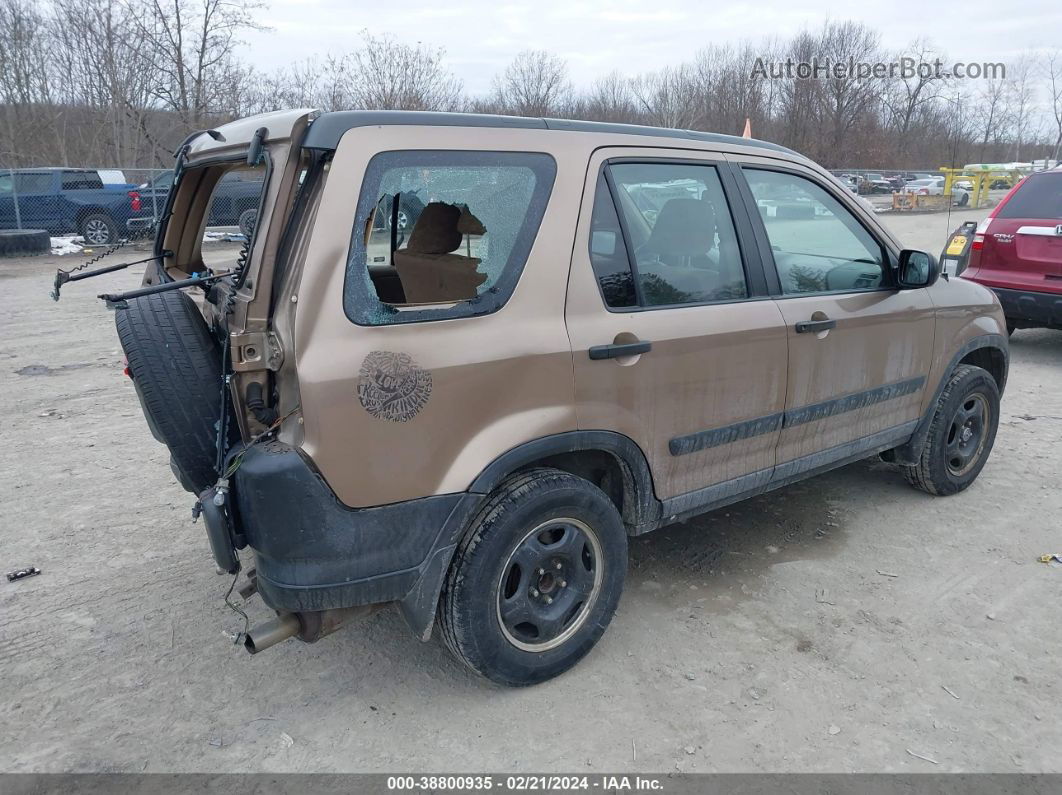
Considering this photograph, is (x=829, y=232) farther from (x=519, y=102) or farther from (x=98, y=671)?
(x=519, y=102)

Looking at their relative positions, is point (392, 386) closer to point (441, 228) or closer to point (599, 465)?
point (441, 228)

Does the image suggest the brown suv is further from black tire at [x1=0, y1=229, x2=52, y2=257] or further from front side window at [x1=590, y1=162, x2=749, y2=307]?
black tire at [x1=0, y1=229, x2=52, y2=257]

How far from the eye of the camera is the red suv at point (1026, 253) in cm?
742

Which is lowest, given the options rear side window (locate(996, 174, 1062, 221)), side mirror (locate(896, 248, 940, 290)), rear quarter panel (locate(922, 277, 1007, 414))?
rear quarter panel (locate(922, 277, 1007, 414))

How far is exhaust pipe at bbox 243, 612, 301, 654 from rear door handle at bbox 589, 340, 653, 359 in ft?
4.54

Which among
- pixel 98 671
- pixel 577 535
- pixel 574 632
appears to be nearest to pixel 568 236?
pixel 577 535

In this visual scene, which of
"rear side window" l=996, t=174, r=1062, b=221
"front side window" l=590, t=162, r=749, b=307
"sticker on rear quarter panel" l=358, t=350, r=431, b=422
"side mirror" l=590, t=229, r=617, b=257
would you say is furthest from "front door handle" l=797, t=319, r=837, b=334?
"rear side window" l=996, t=174, r=1062, b=221

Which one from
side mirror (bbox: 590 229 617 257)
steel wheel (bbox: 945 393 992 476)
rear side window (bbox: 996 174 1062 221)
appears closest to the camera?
side mirror (bbox: 590 229 617 257)

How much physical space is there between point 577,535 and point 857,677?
121 centimetres

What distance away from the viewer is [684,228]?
3305mm

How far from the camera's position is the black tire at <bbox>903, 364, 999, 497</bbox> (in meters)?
4.46

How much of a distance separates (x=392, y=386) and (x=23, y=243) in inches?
682

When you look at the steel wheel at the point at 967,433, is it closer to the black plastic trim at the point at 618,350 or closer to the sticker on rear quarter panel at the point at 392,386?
the black plastic trim at the point at 618,350

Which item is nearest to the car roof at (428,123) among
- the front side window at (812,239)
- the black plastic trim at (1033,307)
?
the front side window at (812,239)
